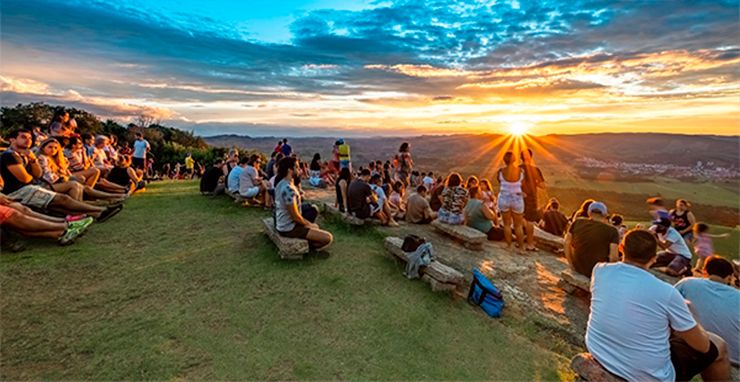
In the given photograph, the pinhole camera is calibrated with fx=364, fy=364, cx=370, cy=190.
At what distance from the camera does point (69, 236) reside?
5.81m

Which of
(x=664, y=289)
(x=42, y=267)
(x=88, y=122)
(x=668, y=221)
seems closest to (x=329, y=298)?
(x=664, y=289)

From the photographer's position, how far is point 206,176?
10516mm

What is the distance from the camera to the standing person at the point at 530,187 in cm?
789

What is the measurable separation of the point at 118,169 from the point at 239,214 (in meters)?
4.03

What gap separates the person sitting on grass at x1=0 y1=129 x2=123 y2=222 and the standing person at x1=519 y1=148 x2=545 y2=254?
9.01 meters

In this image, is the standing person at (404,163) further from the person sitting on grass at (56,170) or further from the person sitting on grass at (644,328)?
the person sitting on grass at (644,328)

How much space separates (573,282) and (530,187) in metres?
2.90

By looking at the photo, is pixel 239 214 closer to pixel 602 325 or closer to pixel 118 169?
pixel 118 169

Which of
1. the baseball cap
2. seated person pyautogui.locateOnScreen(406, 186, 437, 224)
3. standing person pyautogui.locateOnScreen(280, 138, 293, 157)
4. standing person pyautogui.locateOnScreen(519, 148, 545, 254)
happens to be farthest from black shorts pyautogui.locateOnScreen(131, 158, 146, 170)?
the baseball cap

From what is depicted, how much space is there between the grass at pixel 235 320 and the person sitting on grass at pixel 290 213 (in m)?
0.38

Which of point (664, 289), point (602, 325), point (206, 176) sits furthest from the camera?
point (206, 176)

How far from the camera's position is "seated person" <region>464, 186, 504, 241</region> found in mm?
8305

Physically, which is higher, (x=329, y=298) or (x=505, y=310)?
(x=329, y=298)

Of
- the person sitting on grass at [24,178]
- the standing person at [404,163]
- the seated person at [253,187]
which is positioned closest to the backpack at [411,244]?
the seated person at [253,187]
